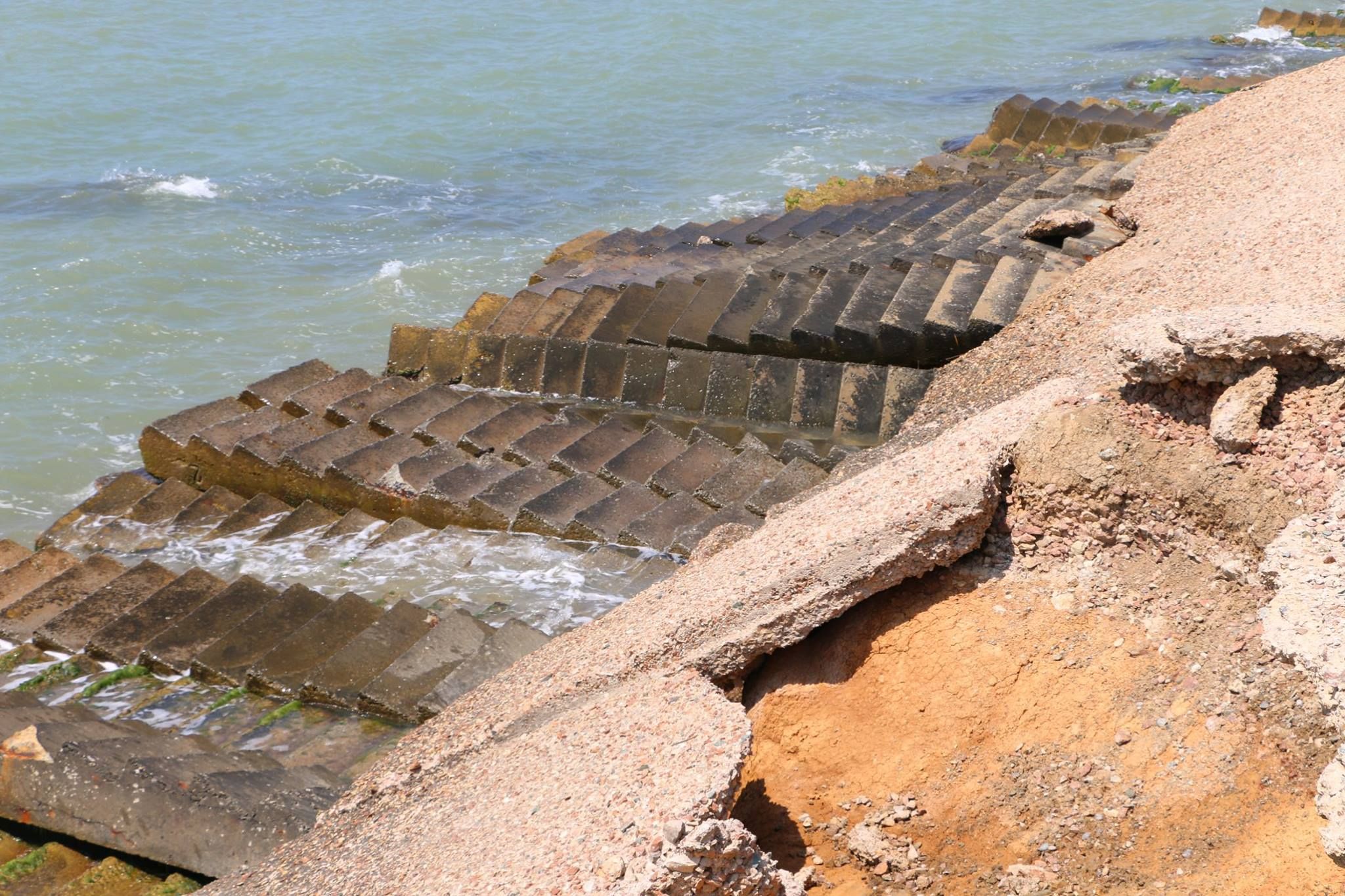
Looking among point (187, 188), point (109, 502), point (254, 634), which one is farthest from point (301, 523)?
point (187, 188)

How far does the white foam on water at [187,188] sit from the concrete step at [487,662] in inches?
717

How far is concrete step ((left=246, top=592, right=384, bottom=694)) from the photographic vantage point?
257 inches

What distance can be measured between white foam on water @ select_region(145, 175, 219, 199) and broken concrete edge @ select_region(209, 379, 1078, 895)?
19293 mm

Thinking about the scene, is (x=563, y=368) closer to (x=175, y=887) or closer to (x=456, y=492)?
(x=456, y=492)

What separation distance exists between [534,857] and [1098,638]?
2.19 metres

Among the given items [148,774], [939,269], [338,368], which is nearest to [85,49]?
[338,368]

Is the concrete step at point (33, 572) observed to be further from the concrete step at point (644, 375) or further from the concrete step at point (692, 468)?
the concrete step at point (644, 375)

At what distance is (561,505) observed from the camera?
8016 mm

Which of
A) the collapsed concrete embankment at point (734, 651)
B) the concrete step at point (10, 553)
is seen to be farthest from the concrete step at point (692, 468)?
the concrete step at point (10, 553)

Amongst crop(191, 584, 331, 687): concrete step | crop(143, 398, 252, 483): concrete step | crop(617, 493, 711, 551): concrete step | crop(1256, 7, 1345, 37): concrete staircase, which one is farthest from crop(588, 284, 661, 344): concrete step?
crop(1256, 7, 1345, 37): concrete staircase

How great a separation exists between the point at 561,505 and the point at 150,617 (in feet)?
8.26

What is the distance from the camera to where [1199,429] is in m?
4.98

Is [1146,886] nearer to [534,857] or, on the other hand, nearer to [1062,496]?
[1062,496]

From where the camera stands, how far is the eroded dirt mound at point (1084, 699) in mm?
4000
